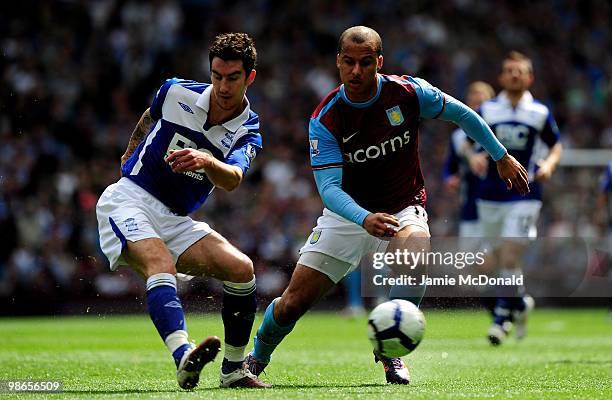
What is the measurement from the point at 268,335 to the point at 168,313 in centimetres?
121

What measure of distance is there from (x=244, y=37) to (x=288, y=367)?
3.06 metres

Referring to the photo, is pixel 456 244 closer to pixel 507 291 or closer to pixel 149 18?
pixel 507 291

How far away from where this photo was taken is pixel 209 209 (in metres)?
18.5

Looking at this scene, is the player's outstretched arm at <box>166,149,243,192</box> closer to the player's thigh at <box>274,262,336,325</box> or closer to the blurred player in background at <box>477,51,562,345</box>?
the player's thigh at <box>274,262,336,325</box>

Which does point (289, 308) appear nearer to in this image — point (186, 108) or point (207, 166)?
point (207, 166)

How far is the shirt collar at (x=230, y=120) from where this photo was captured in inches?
280

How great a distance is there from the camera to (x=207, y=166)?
6.42 m

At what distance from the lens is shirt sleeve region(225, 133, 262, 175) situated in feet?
22.6

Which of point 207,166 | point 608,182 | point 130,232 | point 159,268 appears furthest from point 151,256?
point 608,182

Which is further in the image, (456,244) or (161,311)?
(456,244)

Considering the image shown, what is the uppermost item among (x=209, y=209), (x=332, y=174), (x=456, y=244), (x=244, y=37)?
(x=244, y=37)

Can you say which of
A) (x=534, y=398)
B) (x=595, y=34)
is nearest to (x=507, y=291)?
(x=534, y=398)

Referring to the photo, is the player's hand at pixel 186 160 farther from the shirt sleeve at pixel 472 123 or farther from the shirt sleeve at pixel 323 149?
the shirt sleeve at pixel 472 123

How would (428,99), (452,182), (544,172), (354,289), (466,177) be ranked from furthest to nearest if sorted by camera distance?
(354,289)
(466,177)
(452,182)
(544,172)
(428,99)
